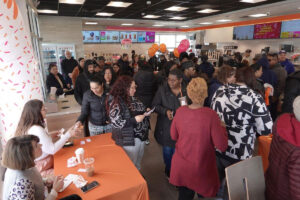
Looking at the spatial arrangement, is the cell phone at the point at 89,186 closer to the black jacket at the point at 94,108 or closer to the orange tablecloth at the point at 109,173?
the orange tablecloth at the point at 109,173

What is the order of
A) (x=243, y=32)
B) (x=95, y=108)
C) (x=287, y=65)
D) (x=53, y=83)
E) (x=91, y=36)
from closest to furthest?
(x=95, y=108) < (x=53, y=83) < (x=287, y=65) < (x=243, y=32) < (x=91, y=36)

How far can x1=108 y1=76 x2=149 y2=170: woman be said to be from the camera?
2.23 m

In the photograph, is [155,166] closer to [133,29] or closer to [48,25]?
[48,25]

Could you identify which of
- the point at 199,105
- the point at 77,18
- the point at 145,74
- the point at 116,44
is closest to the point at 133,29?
the point at 116,44

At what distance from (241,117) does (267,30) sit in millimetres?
8571

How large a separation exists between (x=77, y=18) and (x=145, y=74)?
6.07 m

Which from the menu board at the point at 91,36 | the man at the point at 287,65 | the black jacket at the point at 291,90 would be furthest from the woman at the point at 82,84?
the menu board at the point at 91,36

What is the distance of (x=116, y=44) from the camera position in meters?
12.5

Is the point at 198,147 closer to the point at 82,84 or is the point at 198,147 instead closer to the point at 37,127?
the point at 37,127

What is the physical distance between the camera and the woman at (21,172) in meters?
1.37

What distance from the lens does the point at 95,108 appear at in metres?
2.74

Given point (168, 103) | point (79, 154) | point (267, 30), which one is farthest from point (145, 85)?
point (267, 30)

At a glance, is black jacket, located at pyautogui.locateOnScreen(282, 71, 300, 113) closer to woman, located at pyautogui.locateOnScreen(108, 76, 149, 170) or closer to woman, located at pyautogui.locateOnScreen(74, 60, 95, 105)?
woman, located at pyautogui.locateOnScreen(108, 76, 149, 170)

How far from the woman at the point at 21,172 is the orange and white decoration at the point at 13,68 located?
985 millimetres
